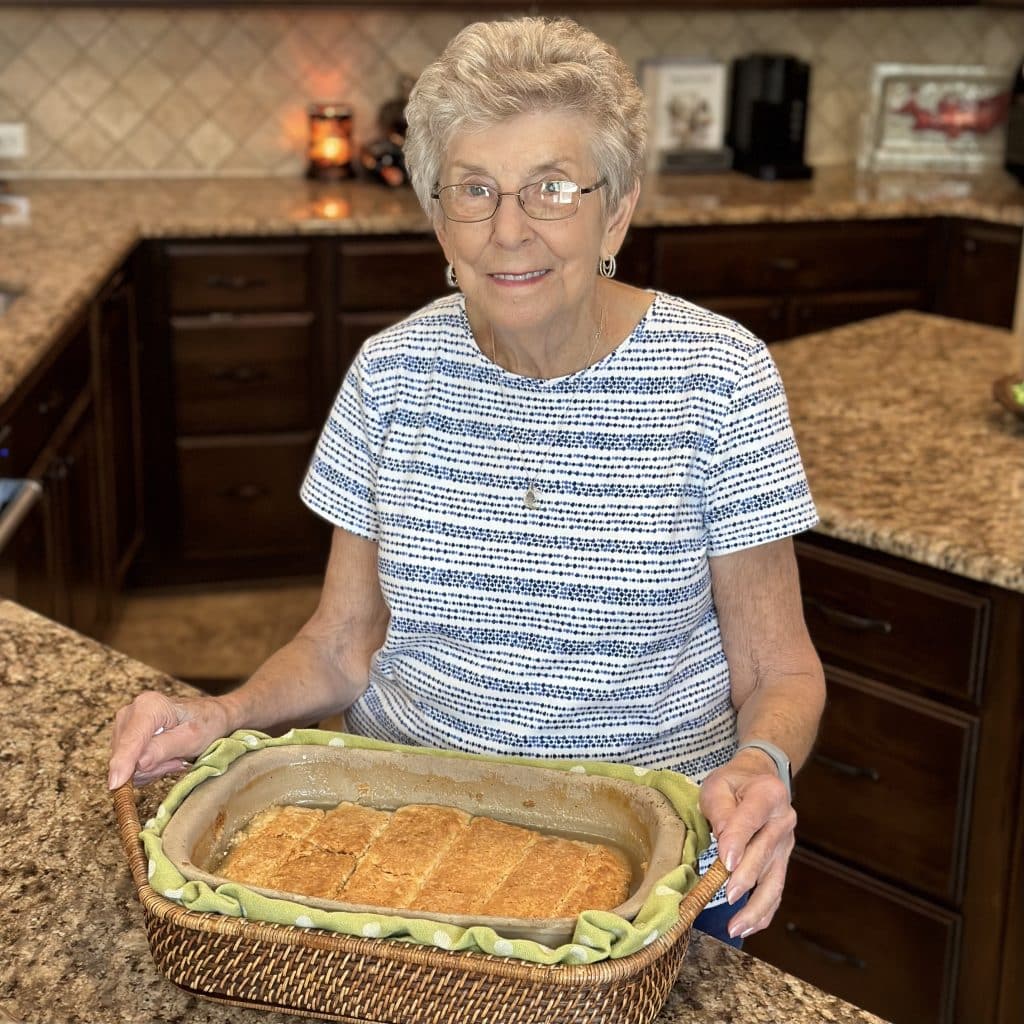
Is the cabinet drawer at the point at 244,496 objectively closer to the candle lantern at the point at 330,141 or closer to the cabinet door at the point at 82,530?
the cabinet door at the point at 82,530

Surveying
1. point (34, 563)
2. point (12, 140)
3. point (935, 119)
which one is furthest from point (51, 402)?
point (935, 119)

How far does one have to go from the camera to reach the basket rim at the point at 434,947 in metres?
A: 0.94

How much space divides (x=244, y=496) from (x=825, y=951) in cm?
232

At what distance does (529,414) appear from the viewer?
5.00 ft

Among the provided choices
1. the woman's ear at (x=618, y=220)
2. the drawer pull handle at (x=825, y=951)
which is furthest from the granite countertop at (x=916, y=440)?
the woman's ear at (x=618, y=220)

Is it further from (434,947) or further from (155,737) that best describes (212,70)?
(434,947)

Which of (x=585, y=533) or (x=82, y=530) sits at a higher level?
(x=585, y=533)

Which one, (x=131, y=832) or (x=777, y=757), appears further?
(x=777, y=757)

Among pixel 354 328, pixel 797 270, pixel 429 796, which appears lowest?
pixel 354 328

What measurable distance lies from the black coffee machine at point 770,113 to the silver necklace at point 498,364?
3.30 m

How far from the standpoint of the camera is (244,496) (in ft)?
13.7

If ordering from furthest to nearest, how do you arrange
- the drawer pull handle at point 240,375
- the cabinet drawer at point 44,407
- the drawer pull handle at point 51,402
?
the drawer pull handle at point 240,375
the drawer pull handle at point 51,402
the cabinet drawer at point 44,407

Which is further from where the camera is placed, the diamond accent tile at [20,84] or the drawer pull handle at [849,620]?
the diamond accent tile at [20,84]

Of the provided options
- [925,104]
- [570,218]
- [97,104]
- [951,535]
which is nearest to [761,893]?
[570,218]
